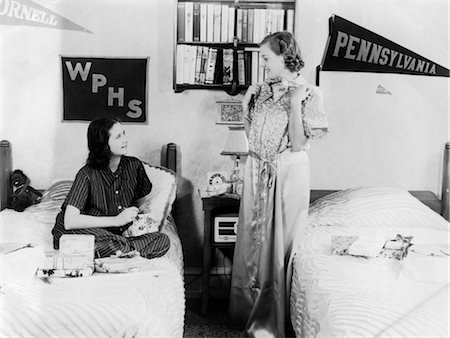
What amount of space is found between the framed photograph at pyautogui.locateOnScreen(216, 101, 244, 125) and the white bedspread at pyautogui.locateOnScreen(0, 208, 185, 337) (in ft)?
4.50

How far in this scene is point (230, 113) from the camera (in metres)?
3.83

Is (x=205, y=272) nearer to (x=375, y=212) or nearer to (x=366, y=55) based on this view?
(x=375, y=212)

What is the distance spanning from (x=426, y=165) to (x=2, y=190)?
2.68m

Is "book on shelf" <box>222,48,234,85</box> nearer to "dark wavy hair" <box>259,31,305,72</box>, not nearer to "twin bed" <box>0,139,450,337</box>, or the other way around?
"dark wavy hair" <box>259,31,305,72</box>

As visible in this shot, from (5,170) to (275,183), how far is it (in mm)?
1748

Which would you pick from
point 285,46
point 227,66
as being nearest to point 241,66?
point 227,66

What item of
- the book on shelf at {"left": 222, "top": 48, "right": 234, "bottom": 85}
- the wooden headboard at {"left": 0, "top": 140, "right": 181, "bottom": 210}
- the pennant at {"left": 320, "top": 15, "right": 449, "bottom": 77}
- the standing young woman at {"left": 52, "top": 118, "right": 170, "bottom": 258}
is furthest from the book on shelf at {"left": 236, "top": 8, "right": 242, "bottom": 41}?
the standing young woman at {"left": 52, "top": 118, "right": 170, "bottom": 258}

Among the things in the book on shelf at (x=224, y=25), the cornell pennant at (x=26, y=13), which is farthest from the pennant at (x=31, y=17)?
the book on shelf at (x=224, y=25)

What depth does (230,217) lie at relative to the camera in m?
3.49

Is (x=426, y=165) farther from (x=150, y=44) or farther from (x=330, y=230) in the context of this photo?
(x=150, y=44)

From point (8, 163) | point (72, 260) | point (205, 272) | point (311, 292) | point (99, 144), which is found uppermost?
point (99, 144)

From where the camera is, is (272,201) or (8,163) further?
(8,163)

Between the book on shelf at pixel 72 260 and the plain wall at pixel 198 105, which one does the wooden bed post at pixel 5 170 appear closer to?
the plain wall at pixel 198 105

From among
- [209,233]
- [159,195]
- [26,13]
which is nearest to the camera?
[159,195]
